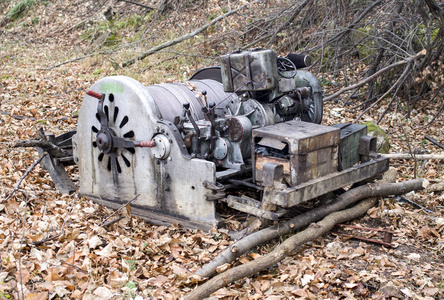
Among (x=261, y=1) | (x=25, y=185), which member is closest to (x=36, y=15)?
(x=261, y=1)

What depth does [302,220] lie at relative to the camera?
5.31 m

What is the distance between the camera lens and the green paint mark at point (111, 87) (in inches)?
226

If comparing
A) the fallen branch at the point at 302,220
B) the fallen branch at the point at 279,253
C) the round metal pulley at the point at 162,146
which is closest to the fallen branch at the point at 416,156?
the fallen branch at the point at 302,220

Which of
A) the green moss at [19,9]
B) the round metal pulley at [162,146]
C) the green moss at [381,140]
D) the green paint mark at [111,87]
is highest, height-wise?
the green moss at [19,9]

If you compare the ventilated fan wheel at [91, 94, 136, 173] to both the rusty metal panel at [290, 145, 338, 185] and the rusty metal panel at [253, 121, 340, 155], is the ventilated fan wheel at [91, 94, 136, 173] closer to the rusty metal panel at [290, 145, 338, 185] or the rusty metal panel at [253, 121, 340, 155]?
the rusty metal panel at [253, 121, 340, 155]

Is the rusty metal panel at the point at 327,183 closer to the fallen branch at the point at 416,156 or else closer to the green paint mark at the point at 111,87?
the fallen branch at the point at 416,156

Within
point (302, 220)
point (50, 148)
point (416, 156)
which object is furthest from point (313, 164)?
point (50, 148)

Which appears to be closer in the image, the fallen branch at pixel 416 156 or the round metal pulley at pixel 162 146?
the round metal pulley at pixel 162 146

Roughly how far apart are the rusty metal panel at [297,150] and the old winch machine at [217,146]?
11 millimetres

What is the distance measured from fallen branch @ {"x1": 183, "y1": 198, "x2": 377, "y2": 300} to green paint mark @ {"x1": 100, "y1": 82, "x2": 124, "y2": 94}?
2.62 meters

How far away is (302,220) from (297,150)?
0.84 m

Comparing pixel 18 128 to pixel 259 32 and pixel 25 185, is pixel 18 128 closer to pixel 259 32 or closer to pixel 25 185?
pixel 25 185

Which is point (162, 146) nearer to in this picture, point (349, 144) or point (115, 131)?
point (115, 131)

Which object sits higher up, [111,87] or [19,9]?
[19,9]
